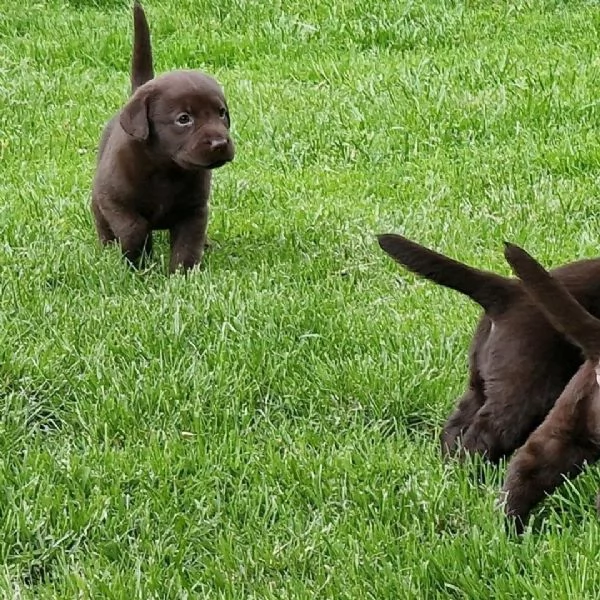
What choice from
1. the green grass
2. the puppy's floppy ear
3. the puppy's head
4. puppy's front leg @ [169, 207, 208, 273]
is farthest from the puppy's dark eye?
the green grass

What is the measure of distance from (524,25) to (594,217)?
12.7 ft

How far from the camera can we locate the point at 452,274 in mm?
3635

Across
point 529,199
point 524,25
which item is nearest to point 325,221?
point 529,199

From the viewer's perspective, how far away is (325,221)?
20.2ft

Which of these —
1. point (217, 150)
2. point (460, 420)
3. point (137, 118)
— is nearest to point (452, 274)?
point (460, 420)

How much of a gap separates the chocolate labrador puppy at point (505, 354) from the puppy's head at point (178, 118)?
2134 millimetres

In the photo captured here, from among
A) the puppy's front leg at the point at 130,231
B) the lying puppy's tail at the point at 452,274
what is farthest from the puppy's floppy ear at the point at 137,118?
the lying puppy's tail at the point at 452,274

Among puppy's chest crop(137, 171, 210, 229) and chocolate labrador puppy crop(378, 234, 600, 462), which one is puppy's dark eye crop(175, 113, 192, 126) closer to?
puppy's chest crop(137, 171, 210, 229)

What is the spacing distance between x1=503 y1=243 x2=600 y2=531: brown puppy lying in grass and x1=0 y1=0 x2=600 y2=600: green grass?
10 centimetres

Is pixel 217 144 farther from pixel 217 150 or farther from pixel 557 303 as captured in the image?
pixel 557 303

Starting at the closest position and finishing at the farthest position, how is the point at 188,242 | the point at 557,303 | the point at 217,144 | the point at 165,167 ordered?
the point at 557,303 < the point at 217,144 < the point at 188,242 < the point at 165,167

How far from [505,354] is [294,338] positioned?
47.3 inches

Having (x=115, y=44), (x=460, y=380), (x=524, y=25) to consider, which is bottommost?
(x=115, y=44)

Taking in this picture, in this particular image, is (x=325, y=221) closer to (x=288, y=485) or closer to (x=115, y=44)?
(x=288, y=485)
